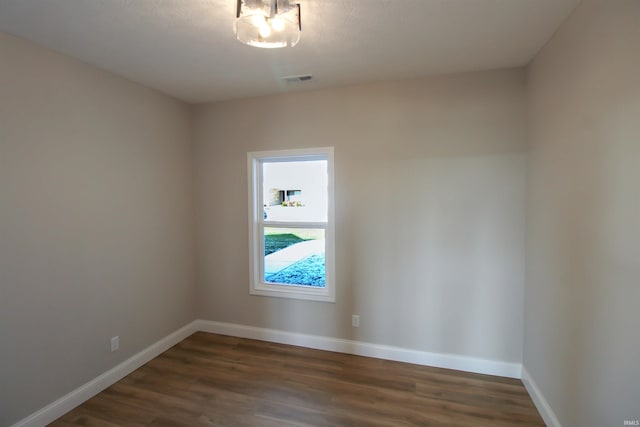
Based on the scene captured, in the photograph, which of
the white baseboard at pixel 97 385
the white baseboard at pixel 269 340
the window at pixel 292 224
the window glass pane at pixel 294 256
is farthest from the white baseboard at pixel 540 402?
the white baseboard at pixel 97 385

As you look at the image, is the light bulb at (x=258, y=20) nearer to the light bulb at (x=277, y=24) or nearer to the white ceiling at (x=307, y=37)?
the light bulb at (x=277, y=24)

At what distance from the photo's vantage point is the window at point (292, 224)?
3.02 meters

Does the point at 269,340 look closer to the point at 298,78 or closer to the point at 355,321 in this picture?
the point at 355,321

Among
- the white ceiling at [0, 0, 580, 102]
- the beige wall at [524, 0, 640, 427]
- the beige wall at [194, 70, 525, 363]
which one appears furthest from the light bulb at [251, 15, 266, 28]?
the beige wall at [524, 0, 640, 427]

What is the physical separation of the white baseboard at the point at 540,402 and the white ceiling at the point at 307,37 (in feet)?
8.19

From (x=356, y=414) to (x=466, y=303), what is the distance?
133 cm

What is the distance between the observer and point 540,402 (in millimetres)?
2082

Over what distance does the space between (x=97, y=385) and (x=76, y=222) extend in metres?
1.33

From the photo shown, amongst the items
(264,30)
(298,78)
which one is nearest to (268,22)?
(264,30)

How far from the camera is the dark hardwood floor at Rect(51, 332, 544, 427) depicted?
207cm

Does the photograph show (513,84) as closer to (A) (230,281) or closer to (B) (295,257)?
(B) (295,257)

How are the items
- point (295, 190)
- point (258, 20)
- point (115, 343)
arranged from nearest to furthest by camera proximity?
1. point (258, 20)
2. point (115, 343)
3. point (295, 190)

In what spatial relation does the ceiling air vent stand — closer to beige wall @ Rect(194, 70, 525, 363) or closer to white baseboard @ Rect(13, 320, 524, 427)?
beige wall @ Rect(194, 70, 525, 363)

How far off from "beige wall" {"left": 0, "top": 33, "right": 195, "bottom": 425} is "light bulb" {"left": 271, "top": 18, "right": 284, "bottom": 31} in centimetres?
175
